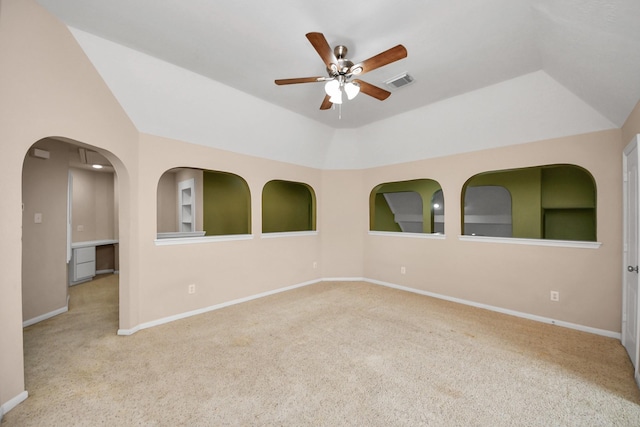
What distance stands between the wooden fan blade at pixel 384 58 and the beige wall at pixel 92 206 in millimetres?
6184

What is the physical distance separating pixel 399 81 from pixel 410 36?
2.29 ft

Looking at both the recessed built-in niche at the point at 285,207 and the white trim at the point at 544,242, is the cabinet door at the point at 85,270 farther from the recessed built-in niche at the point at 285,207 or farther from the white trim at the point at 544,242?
the white trim at the point at 544,242

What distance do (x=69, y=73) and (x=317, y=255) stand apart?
406 centimetres

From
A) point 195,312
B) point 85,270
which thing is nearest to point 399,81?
point 195,312

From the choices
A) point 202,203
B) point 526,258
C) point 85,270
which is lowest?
point 85,270

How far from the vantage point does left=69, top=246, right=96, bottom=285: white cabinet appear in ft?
15.5

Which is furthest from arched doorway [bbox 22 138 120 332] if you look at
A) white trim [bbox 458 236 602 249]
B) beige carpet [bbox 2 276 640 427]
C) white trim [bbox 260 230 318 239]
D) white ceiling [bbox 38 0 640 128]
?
white trim [bbox 458 236 602 249]

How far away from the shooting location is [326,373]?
211 centimetres

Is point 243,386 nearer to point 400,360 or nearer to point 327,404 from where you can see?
point 327,404

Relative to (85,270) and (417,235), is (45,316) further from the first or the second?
(417,235)

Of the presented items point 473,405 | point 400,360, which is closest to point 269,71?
point 400,360

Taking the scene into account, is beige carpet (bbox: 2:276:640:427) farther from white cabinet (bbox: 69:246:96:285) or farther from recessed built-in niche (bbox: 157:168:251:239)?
recessed built-in niche (bbox: 157:168:251:239)

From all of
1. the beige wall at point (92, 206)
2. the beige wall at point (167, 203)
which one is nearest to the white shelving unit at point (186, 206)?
the beige wall at point (167, 203)

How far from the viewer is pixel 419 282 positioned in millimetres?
4277
